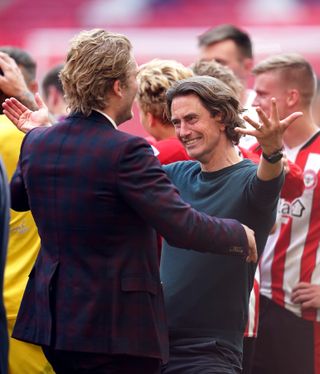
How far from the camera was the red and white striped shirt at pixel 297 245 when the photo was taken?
17.1 ft

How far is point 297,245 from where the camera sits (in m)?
5.25

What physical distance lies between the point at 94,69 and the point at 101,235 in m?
0.56

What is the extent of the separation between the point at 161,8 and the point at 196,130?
1125 centimetres

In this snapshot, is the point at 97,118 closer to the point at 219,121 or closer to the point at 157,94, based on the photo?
the point at 219,121

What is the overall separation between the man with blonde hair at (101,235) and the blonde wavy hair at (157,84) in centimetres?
108

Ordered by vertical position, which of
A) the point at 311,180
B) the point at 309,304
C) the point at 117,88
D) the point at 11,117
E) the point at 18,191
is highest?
the point at 117,88

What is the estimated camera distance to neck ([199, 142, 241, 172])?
4.04m

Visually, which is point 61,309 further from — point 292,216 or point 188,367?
point 292,216

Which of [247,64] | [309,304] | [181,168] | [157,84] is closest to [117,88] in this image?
[181,168]

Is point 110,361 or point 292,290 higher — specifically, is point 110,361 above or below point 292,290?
above

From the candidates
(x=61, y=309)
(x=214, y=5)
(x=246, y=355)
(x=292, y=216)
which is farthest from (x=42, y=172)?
(x=214, y=5)

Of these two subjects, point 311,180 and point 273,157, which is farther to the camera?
point 311,180

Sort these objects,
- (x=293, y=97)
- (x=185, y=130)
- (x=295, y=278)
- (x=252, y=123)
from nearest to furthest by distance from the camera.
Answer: (x=252, y=123) < (x=185, y=130) < (x=295, y=278) < (x=293, y=97)

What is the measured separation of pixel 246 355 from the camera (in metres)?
4.57
